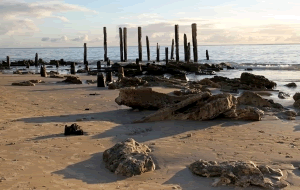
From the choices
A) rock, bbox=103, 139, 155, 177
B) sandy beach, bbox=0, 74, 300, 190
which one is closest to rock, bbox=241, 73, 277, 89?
sandy beach, bbox=0, 74, 300, 190

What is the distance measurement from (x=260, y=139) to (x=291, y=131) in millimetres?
1204

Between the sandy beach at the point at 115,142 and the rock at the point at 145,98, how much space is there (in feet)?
1.00

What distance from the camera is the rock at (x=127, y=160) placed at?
452cm

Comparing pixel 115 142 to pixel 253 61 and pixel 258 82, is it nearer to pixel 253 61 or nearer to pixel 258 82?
pixel 258 82

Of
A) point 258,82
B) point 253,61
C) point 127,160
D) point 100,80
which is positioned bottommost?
point 127,160

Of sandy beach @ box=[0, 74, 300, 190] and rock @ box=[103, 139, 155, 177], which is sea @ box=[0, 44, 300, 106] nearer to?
sandy beach @ box=[0, 74, 300, 190]

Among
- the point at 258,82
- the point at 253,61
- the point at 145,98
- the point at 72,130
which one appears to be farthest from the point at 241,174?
the point at 253,61

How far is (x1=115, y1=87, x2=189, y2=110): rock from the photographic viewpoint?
9578 millimetres

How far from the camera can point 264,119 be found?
8.60 metres

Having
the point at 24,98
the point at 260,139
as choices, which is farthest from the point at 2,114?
the point at 260,139

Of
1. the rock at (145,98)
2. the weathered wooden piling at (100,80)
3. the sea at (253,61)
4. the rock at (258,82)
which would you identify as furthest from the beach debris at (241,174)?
the rock at (258,82)

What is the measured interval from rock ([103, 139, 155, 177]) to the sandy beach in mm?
103

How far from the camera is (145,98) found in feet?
31.7

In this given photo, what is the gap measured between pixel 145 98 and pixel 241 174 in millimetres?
5621
